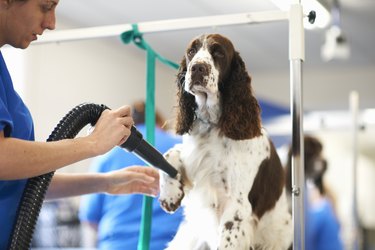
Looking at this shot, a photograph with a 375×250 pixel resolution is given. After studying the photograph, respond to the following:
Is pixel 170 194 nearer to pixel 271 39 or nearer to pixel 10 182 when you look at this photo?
pixel 10 182

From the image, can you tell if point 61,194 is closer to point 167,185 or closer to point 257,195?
point 167,185

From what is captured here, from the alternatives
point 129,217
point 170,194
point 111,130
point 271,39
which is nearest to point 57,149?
point 111,130

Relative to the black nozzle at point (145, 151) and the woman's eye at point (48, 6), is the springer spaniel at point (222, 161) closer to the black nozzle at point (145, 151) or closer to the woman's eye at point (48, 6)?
the black nozzle at point (145, 151)

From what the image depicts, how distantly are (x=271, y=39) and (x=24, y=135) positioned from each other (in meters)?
5.98

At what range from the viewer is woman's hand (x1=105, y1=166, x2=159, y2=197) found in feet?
6.00

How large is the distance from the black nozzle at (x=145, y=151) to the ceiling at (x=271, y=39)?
236 centimetres

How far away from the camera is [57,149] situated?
1.19 meters

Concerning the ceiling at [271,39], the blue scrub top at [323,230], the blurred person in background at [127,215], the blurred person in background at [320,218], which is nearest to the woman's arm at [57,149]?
the blurred person in background at [127,215]

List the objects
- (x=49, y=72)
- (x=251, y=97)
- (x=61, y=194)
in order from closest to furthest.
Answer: (x=251, y=97) < (x=61, y=194) < (x=49, y=72)

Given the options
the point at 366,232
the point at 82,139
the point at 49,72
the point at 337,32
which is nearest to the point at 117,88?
the point at 49,72

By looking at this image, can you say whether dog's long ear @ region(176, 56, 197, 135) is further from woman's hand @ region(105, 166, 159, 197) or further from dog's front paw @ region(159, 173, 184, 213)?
woman's hand @ region(105, 166, 159, 197)

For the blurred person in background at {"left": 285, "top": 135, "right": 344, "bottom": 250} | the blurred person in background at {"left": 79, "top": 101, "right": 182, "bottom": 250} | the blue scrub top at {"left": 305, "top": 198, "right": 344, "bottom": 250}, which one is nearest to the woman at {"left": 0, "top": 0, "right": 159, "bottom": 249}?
the blurred person in background at {"left": 79, "top": 101, "right": 182, "bottom": 250}

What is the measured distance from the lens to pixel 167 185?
155cm

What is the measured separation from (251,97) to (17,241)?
66 cm
